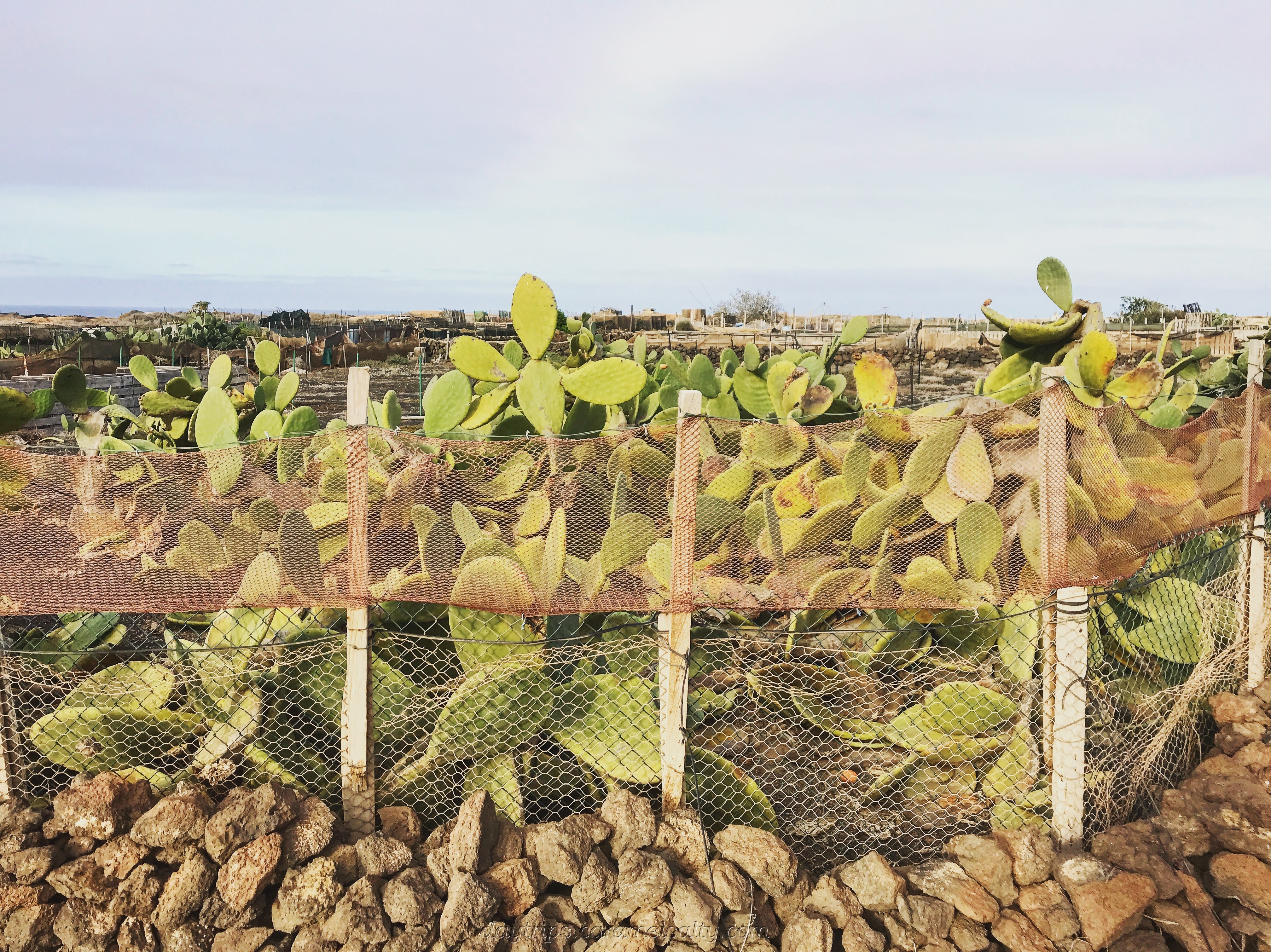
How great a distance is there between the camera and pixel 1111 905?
3.15 m

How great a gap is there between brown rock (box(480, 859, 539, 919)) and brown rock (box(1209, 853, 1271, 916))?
2264mm

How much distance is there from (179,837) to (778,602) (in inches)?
77.5

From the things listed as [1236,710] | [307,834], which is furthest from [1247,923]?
[307,834]

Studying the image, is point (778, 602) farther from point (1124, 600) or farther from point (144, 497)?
point (144, 497)

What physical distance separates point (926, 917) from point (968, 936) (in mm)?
147

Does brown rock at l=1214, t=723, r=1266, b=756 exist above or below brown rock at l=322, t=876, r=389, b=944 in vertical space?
above

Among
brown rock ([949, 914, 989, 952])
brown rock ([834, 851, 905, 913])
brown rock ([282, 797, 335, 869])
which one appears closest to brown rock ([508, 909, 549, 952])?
brown rock ([282, 797, 335, 869])

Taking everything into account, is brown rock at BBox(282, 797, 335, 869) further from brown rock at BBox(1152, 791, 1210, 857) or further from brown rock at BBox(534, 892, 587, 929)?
brown rock at BBox(1152, 791, 1210, 857)

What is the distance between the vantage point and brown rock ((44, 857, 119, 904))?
3.18m

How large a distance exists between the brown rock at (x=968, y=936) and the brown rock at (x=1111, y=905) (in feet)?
0.98

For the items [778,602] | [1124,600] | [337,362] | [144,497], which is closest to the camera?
[778,602]

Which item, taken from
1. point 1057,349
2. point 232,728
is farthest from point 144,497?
point 1057,349

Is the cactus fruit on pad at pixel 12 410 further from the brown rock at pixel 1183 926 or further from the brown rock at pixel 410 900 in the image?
the brown rock at pixel 1183 926

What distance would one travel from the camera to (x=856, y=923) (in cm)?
307
